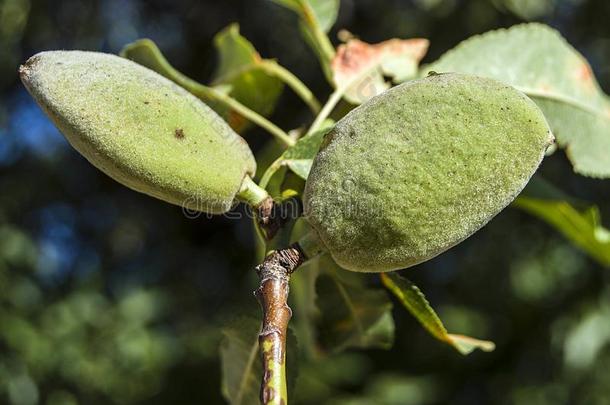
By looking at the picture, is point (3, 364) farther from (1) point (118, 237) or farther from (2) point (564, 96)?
Answer: (2) point (564, 96)

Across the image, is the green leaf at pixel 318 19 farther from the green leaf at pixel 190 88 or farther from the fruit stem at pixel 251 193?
the fruit stem at pixel 251 193

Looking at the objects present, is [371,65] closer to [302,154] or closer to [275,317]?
[302,154]

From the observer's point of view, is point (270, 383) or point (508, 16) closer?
point (270, 383)

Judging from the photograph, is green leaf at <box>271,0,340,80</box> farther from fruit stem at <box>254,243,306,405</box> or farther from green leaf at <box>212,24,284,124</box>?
fruit stem at <box>254,243,306,405</box>

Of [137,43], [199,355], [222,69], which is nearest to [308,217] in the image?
[137,43]

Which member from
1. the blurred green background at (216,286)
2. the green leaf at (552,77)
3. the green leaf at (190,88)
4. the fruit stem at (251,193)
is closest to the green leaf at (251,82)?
the green leaf at (190,88)
